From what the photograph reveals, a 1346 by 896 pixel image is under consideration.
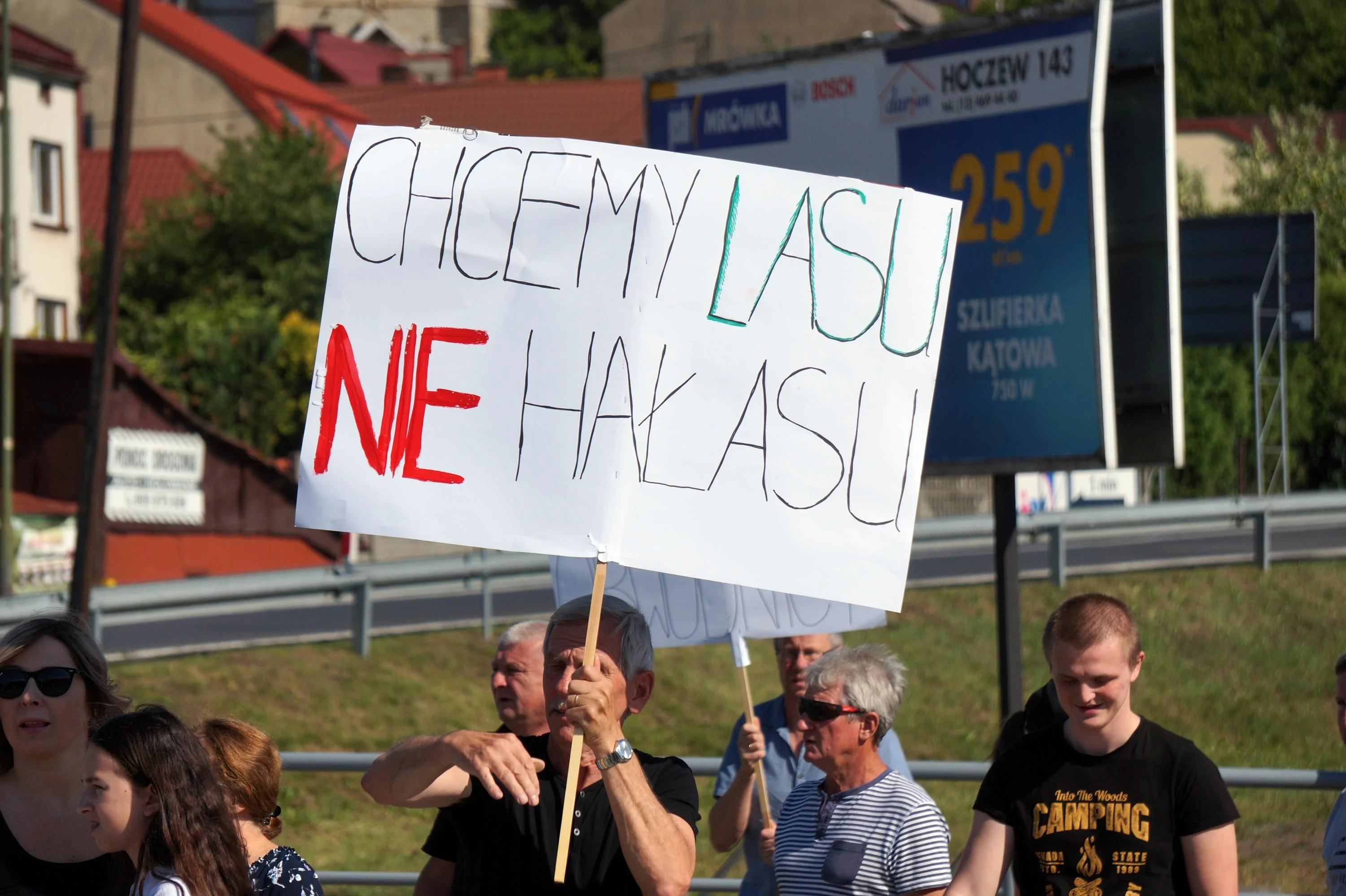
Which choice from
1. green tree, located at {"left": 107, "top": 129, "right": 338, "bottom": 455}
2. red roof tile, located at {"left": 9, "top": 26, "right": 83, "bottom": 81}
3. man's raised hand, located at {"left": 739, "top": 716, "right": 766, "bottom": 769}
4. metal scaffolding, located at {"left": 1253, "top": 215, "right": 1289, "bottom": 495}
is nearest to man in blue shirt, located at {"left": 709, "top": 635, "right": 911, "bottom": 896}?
man's raised hand, located at {"left": 739, "top": 716, "right": 766, "bottom": 769}

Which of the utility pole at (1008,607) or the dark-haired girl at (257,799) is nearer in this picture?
the dark-haired girl at (257,799)

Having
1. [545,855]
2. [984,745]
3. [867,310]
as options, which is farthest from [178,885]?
[984,745]

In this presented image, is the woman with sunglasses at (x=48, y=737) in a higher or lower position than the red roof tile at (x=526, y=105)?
lower

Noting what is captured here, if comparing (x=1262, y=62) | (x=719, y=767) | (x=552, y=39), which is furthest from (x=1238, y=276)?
(x=552, y=39)

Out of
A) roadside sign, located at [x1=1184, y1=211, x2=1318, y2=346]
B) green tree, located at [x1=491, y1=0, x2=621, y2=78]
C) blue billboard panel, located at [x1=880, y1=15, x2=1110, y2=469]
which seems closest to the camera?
blue billboard panel, located at [x1=880, y1=15, x2=1110, y2=469]

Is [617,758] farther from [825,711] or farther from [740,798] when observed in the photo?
[740,798]

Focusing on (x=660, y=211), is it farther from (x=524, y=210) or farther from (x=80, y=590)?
(x=80, y=590)

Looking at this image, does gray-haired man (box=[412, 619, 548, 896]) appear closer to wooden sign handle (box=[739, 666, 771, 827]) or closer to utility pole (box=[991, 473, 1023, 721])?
wooden sign handle (box=[739, 666, 771, 827])

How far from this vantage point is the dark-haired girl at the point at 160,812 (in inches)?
138

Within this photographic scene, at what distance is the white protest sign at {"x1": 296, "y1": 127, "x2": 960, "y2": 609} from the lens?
13.6 ft

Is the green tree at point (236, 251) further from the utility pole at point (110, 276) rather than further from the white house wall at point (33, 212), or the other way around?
the utility pole at point (110, 276)

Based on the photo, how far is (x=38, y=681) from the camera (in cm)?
432

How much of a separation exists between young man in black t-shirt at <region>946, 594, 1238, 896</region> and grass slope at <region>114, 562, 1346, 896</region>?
5.60 m

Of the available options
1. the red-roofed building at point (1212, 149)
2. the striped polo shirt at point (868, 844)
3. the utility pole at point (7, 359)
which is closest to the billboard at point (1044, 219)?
the striped polo shirt at point (868, 844)
